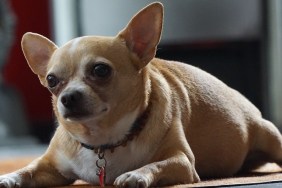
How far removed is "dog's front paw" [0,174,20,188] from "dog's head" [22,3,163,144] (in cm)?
18

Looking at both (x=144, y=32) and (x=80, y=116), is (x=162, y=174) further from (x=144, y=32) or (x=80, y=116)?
(x=144, y=32)

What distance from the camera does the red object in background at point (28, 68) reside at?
5145mm

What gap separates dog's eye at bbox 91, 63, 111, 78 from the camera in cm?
182

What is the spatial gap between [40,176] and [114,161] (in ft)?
0.70

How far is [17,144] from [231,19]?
144cm

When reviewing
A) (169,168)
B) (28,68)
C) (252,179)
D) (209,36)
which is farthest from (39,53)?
(28,68)

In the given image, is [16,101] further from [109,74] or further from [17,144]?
[109,74]

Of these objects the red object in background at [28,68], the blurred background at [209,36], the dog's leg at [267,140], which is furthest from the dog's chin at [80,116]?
the red object in background at [28,68]

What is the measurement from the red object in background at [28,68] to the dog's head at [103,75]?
3.22 m

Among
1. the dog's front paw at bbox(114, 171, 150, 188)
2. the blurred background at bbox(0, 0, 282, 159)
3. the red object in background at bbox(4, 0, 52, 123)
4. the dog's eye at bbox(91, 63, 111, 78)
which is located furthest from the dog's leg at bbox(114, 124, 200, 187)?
the red object in background at bbox(4, 0, 52, 123)

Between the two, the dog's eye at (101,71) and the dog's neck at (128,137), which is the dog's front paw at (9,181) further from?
the dog's eye at (101,71)

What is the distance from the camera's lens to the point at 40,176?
6.47 feet

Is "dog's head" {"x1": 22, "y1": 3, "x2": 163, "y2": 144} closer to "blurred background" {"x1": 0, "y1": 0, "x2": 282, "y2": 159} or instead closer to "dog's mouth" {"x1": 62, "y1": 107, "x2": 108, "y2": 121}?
"dog's mouth" {"x1": 62, "y1": 107, "x2": 108, "y2": 121}

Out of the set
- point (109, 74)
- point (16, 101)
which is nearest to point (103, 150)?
point (109, 74)
